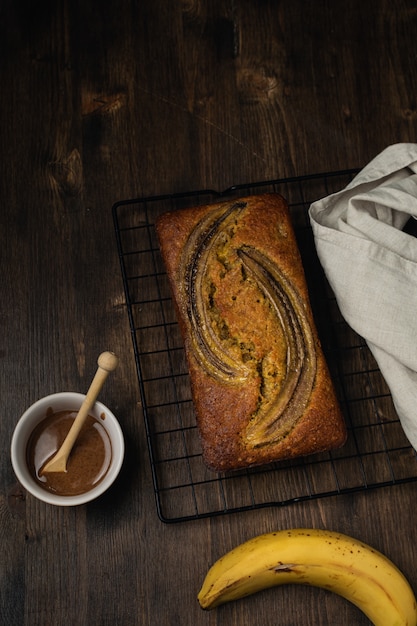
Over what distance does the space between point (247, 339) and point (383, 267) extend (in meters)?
0.40

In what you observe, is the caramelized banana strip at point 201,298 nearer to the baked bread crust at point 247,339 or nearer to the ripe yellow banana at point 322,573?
the baked bread crust at point 247,339

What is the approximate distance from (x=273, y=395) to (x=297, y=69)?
1074 millimetres

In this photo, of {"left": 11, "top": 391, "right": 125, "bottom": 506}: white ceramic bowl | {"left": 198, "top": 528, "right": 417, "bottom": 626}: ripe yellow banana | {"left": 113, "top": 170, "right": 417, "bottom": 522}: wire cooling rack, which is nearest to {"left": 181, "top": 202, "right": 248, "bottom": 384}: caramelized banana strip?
{"left": 113, "top": 170, "right": 417, "bottom": 522}: wire cooling rack

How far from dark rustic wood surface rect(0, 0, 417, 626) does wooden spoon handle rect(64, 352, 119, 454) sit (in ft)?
0.73

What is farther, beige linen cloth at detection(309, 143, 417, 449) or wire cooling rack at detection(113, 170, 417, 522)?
wire cooling rack at detection(113, 170, 417, 522)

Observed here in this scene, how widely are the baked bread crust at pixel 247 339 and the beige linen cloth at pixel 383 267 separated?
11cm

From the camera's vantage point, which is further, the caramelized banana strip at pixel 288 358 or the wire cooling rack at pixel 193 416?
the wire cooling rack at pixel 193 416

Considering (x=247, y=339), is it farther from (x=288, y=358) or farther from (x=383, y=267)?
(x=383, y=267)

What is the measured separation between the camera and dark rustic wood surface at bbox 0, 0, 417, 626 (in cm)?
203

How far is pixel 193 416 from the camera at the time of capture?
6.86 feet

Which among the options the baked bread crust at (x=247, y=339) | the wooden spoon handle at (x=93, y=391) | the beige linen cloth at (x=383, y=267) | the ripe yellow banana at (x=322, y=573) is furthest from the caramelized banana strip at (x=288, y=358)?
the wooden spoon handle at (x=93, y=391)

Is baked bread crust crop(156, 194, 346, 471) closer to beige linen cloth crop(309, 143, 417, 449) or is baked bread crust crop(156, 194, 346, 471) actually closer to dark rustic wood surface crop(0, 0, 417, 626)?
beige linen cloth crop(309, 143, 417, 449)

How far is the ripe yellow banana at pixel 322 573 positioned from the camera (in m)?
1.89

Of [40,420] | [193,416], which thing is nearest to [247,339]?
[193,416]
